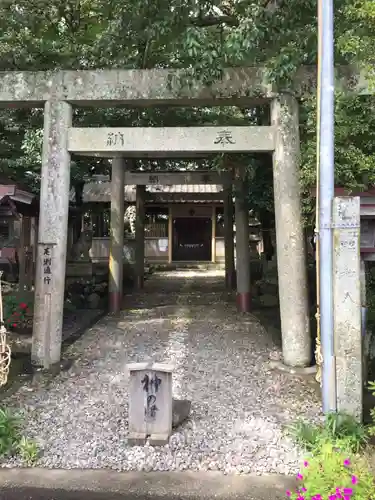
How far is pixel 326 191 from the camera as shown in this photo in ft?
15.1

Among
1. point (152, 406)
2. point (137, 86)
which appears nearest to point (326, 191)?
point (152, 406)

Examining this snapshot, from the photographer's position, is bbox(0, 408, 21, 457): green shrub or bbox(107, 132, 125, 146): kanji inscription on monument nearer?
bbox(0, 408, 21, 457): green shrub

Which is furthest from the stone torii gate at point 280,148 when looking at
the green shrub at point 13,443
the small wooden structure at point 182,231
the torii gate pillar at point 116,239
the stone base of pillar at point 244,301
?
the small wooden structure at point 182,231

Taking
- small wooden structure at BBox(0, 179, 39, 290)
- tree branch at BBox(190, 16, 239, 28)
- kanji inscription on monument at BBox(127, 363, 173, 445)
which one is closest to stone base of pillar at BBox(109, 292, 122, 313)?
small wooden structure at BBox(0, 179, 39, 290)

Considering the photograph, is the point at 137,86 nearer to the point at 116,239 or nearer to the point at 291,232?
the point at 291,232

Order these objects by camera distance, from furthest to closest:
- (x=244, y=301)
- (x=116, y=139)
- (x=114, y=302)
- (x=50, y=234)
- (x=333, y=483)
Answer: (x=114, y=302) < (x=244, y=301) < (x=50, y=234) < (x=116, y=139) < (x=333, y=483)

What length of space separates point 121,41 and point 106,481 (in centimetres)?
636

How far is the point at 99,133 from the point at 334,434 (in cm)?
482

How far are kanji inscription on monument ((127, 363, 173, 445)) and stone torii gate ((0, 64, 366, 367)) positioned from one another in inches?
103

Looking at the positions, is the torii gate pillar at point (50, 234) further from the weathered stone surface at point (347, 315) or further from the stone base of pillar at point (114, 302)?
the stone base of pillar at point (114, 302)

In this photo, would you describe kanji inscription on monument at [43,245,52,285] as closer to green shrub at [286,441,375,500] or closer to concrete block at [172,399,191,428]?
concrete block at [172,399,191,428]

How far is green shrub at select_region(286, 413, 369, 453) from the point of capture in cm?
423

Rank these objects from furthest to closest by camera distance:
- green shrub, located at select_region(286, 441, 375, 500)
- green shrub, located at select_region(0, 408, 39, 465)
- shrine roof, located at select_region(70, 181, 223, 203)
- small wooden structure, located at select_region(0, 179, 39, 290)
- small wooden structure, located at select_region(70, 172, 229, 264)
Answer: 1. small wooden structure, located at select_region(70, 172, 229, 264)
2. shrine roof, located at select_region(70, 181, 223, 203)
3. small wooden structure, located at select_region(0, 179, 39, 290)
4. green shrub, located at select_region(0, 408, 39, 465)
5. green shrub, located at select_region(286, 441, 375, 500)

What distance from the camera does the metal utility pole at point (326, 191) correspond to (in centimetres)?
456
